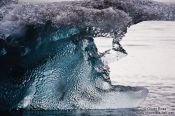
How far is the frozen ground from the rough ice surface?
6cm

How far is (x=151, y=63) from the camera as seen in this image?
11.2ft

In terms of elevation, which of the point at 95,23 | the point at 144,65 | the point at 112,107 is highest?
the point at 95,23

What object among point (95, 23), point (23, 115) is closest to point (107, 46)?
point (95, 23)

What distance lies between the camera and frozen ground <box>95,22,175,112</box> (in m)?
3.37

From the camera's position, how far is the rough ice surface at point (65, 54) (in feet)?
10.9

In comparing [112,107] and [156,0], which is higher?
[156,0]

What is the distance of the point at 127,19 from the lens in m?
3.39

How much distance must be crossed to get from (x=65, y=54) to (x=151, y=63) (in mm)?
814

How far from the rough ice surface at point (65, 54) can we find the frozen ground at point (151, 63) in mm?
63

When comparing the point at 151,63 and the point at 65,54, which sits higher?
the point at 65,54

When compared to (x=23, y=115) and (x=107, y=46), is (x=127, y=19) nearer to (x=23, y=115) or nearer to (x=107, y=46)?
(x=107, y=46)

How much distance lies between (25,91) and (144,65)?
114cm

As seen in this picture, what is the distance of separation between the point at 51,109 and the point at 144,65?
962mm

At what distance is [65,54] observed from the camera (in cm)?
343
